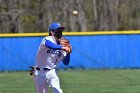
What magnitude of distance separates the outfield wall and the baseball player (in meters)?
13.7

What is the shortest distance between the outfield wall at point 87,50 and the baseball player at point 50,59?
1373 centimetres

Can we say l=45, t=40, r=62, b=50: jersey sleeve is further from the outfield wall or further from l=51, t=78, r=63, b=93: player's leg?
the outfield wall

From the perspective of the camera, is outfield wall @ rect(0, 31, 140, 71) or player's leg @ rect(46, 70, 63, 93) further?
outfield wall @ rect(0, 31, 140, 71)

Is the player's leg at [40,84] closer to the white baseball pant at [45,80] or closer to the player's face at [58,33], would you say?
the white baseball pant at [45,80]

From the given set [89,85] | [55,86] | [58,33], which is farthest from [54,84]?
[89,85]

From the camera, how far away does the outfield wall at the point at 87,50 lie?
75.7ft

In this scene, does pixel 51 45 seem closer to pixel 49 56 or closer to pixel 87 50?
pixel 49 56

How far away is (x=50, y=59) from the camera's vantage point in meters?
9.23

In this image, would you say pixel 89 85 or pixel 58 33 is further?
pixel 89 85

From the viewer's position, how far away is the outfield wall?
75.7ft

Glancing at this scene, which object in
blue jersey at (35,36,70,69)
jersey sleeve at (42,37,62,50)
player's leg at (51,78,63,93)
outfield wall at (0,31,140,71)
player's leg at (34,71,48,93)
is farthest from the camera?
outfield wall at (0,31,140,71)

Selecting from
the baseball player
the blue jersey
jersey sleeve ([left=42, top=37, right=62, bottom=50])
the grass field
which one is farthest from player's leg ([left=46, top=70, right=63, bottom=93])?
the grass field

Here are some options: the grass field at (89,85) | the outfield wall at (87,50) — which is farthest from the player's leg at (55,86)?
the outfield wall at (87,50)

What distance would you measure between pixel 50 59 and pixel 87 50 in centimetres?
1399
